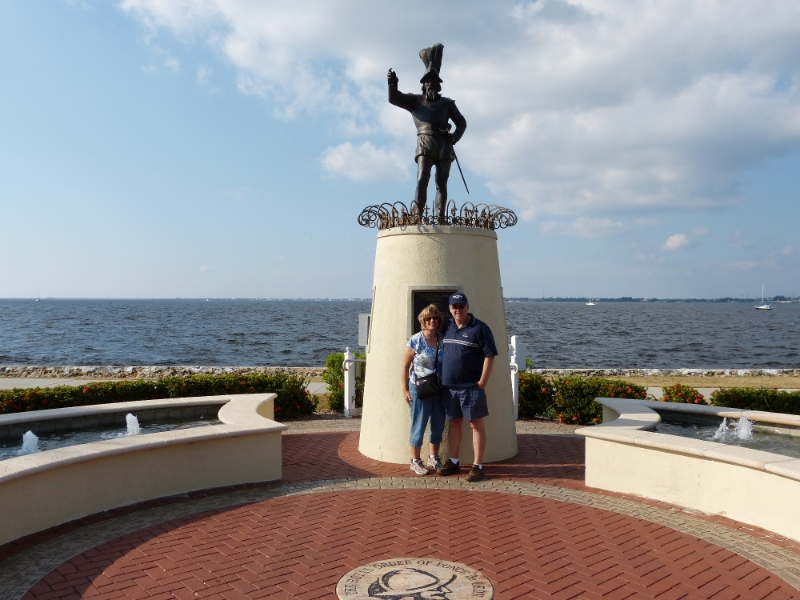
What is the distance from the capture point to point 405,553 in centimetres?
449

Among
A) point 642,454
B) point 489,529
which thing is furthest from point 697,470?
point 489,529

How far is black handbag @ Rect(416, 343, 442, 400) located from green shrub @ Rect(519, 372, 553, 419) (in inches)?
179

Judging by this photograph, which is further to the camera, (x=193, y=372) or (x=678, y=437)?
(x=193, y=372)

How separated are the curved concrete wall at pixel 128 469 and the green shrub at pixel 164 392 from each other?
1.63 metres

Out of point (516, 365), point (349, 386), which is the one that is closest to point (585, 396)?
point (516, 365)

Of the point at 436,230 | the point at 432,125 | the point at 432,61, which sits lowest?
the point at 436,230

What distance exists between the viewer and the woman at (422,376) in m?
6.56

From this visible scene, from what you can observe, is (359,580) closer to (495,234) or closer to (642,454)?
(642,454)

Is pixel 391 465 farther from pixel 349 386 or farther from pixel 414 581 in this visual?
pixel 349 386

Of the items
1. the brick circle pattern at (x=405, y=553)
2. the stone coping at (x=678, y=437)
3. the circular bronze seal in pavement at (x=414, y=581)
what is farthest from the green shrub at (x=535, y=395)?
the circular bronze seal in pavement at (x=414, y=581)

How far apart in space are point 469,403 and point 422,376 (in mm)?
586

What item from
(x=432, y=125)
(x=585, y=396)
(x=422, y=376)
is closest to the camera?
(x=422, y=376)

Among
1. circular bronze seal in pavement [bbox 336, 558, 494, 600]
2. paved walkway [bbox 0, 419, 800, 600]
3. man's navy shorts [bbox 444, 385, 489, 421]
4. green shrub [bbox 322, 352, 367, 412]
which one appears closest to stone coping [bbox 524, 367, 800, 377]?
green shrub [bbox 322, 352, 367, 412]

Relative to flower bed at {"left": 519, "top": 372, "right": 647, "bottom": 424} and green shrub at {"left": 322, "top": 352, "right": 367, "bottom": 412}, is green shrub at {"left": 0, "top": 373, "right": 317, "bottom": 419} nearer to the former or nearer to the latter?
green shrub at {"left": 322, "top": 352, "right": 367, "bottom": 412}
